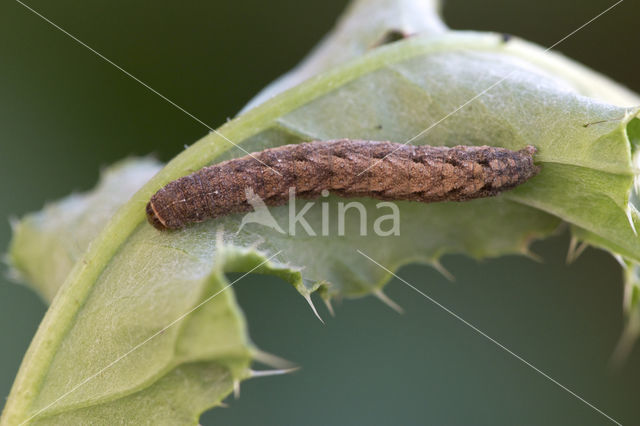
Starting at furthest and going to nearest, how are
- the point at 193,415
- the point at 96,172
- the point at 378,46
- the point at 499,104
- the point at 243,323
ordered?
the point at 96,172, the point at 378,46, the point at 499,104, the point at 193,415, the point at 243,323

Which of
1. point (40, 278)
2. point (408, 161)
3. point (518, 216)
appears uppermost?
point (40, 278)

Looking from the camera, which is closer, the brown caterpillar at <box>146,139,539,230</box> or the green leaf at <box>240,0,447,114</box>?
the brown caterpillar at <box>146,139,539,230</box>

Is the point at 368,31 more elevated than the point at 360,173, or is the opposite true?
the point at 368,31

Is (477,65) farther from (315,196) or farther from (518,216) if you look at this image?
(315,196)

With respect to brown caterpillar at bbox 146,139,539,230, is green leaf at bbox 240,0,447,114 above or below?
above

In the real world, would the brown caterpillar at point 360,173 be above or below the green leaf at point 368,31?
below

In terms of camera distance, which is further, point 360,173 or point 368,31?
point 368,31

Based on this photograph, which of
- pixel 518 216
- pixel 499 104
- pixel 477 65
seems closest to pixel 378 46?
pixel 477 65

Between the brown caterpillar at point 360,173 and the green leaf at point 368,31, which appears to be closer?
the brown caterpillar at point 360,173
